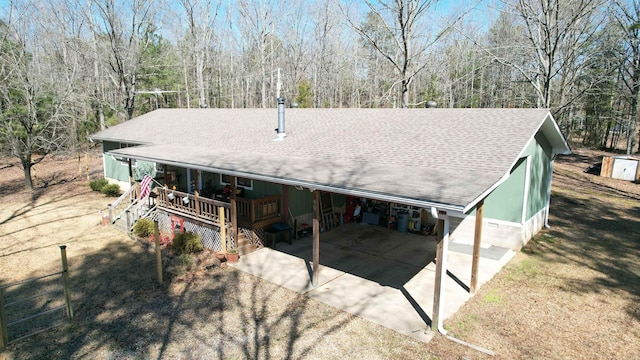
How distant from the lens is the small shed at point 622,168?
2133 cm

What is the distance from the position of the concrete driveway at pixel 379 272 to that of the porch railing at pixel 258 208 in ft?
3.13

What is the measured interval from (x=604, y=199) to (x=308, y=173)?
1546 cm

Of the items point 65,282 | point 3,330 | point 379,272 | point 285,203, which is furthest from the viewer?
point 285,203

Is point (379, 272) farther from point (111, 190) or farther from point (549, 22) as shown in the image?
point (549, 22)

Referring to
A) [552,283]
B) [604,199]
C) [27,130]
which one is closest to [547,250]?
[552,283]

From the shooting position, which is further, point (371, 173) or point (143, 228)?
point (143, 228)

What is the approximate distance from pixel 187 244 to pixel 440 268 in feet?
22.5

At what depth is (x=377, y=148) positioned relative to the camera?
10.8 meters

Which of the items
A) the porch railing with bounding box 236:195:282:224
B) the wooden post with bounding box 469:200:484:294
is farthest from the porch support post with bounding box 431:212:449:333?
the porch railing with bounding box 236:195:282:224

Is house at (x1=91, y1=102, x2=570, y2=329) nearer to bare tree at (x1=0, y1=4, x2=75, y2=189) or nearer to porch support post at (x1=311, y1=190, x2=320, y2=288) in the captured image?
porch support post at (x1=311, y1=190, x2=320, y2=288)

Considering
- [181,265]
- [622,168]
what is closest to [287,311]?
[181,265]

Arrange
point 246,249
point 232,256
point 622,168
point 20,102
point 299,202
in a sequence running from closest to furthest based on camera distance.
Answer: point 232,256 → point 246,249 → point 299,202 → point 20,102 → point 622,168

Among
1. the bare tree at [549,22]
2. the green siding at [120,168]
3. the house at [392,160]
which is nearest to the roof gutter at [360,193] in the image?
the house at [392,160]

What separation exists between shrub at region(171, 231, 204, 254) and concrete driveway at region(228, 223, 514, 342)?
138cm
